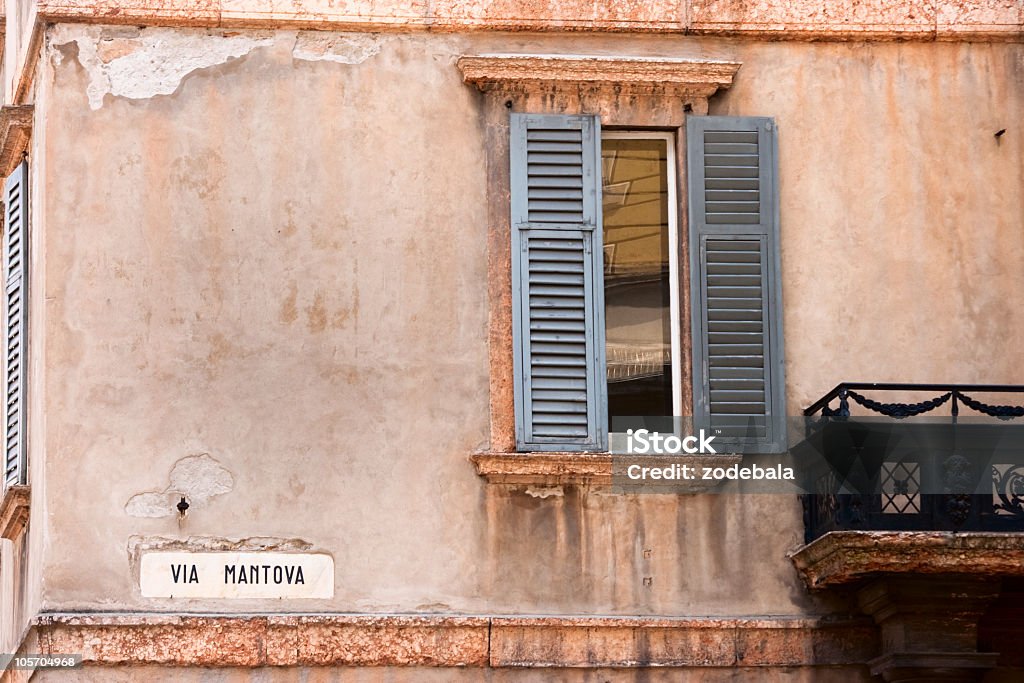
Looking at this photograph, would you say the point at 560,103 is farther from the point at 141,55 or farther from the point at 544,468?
the point at 141,55

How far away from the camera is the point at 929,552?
11.1 m

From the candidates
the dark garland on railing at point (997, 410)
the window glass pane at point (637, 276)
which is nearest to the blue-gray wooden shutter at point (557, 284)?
the window glass pane at point (637, 276)

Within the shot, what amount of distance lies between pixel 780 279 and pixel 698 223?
558mm

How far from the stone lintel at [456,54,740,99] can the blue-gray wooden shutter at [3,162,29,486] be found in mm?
2765

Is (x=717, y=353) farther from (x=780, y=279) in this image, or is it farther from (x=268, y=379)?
(x=268, y=379)

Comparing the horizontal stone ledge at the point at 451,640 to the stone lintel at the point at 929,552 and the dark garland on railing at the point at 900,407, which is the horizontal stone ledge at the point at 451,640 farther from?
the dark garland on railing at the point at 900,407

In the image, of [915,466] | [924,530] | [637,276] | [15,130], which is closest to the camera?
[924,530]

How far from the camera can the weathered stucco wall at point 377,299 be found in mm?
11664

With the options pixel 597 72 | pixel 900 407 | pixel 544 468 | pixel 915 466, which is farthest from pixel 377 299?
pixel 915 466

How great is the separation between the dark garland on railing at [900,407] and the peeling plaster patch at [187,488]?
3.40 meters

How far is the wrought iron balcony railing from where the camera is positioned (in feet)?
37.4

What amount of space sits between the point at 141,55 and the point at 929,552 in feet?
16.7

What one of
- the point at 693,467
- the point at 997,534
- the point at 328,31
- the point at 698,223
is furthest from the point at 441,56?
the point at 997,534

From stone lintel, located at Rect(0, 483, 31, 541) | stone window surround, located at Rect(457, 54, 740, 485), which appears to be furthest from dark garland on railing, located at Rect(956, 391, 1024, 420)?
stone lintel, located at Rect(0, 483, 31, 541)
